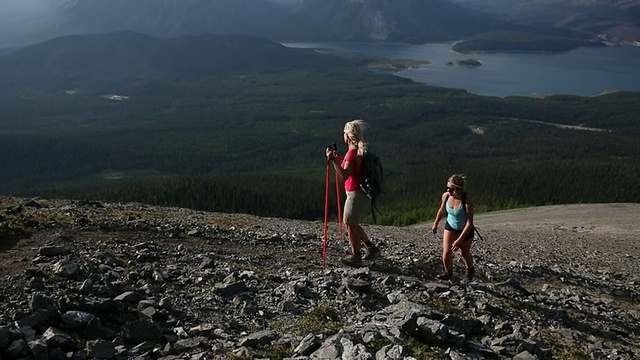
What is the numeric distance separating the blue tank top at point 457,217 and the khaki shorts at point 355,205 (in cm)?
189

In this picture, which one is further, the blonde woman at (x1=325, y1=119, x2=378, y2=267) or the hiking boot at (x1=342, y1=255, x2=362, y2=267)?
the hiking boot at (x1=342, y1=255, x2=362, y2=267)

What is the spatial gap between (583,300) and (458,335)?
19.2 feet

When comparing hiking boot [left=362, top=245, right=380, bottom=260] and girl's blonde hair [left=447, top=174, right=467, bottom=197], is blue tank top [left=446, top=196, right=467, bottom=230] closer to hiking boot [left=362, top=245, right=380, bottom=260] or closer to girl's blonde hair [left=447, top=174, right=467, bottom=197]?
girl's blonde hair [left=447, top=174, right=467, bottom=197]

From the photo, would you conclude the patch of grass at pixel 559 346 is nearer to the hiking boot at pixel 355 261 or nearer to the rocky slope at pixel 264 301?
the rocky slope at pixel 264 301

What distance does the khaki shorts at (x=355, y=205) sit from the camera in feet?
39.4

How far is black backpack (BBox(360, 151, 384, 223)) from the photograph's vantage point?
11.6 metres

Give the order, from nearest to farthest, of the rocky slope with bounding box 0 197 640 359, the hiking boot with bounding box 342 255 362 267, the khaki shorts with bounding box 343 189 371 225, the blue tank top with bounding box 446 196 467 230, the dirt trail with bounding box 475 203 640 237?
the rocky slope with bounding box 0 197 640 359
the khaki shorts with bounding box 343 189 371 225
the blue tank top with bounding box 446 196 467 230
the hiking boot with bounding box 342 255 362 267
the dirt trail with bounding box 475 203 640 237

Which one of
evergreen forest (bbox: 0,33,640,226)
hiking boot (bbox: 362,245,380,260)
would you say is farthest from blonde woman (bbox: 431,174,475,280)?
evergreen forest (bbox: 0,33,640,226)

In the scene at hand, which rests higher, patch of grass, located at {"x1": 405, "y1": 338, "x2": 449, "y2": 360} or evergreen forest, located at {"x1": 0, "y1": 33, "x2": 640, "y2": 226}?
patch of grass, located at {"x1": 405, "y1": 338, "x2": 449, "y2": 360}

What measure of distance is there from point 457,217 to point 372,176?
7.43 feet

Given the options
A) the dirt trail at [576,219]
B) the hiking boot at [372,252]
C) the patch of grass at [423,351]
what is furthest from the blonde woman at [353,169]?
the dirt trail at [576,219]

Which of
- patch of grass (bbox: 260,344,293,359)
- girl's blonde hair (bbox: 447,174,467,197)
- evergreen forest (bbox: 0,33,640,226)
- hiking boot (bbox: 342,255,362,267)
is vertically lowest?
evergreen forest (bbox: 0,33,640,226)

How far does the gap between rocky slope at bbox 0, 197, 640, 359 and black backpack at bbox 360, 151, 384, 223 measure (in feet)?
5.85

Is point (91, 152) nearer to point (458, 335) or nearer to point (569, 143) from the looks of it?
point (569, 143)
